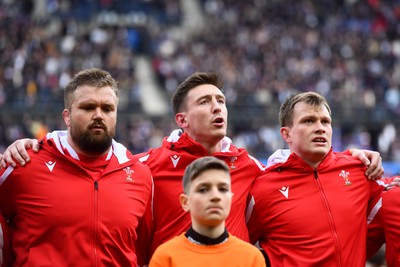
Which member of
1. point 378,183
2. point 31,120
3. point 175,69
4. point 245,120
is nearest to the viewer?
point 378,183

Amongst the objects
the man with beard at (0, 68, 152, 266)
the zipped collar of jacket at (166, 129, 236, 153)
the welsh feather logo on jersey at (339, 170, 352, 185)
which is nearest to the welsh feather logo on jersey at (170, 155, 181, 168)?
the zipped collar of jacket at (166, 129, 236, 153)

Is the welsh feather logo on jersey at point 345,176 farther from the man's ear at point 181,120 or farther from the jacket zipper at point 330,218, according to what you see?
the man's ear at point 181,120

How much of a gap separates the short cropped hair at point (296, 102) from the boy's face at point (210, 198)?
132cm

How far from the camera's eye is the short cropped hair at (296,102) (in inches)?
217

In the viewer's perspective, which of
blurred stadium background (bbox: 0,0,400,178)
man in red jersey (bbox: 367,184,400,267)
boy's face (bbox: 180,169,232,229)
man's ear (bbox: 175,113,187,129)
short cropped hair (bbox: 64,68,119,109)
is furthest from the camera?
blurred stadium background (bbox: 0,0,400,178)

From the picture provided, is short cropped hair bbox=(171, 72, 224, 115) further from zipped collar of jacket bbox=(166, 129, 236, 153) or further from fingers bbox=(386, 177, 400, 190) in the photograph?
fingers bbox=(386, 177, 400, 190)

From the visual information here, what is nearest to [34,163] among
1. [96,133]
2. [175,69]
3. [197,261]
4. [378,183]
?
[96,133]

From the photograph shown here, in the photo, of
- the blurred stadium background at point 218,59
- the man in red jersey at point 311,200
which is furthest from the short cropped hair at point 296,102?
the blurred stadium background at point 218,59

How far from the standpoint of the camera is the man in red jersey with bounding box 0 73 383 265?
529cm

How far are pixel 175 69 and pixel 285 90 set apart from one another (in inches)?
147

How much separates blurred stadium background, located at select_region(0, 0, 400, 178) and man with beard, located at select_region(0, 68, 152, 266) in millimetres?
14036

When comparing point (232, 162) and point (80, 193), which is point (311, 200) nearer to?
point (232, 162)

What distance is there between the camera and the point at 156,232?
5.33 m

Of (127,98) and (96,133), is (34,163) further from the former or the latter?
(127,98)
